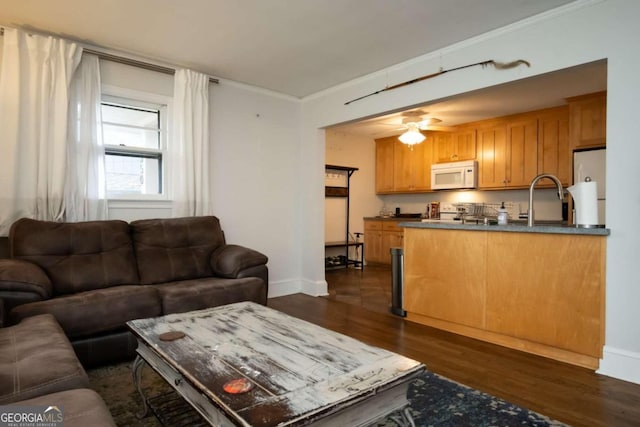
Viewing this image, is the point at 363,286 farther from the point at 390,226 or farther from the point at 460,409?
the point at 460,409

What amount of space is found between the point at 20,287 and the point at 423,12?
3.25 metres

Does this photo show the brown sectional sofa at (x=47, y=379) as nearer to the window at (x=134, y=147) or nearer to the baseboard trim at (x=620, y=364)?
the window at (x=134, y=147)

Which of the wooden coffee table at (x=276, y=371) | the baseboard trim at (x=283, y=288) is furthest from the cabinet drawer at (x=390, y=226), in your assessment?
the wooden coffee table at (x=276, y=371)

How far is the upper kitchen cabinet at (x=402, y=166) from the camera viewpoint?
21.1 ft

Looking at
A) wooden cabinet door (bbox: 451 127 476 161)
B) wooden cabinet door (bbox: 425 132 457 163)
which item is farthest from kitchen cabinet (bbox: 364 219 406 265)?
wooden cabinet door (bbox: 451 127 476 161)

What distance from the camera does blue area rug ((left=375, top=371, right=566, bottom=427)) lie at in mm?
1788

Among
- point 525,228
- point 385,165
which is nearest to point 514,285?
point 525,228

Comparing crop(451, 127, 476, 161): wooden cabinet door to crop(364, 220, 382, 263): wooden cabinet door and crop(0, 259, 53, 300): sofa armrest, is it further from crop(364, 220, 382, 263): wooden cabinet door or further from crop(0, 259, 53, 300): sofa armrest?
crop(0, 259, 53, 300): sofa armrest

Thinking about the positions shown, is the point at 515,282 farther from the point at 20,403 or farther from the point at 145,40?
the point at 145,40

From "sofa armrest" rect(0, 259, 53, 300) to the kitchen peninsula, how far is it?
291 centimetres

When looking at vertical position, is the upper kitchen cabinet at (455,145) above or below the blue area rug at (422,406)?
above

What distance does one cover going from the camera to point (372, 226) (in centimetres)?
699

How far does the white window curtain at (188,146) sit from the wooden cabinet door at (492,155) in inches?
164

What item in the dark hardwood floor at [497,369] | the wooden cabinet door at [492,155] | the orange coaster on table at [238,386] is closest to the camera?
the orange coaster on table at [238,386]
